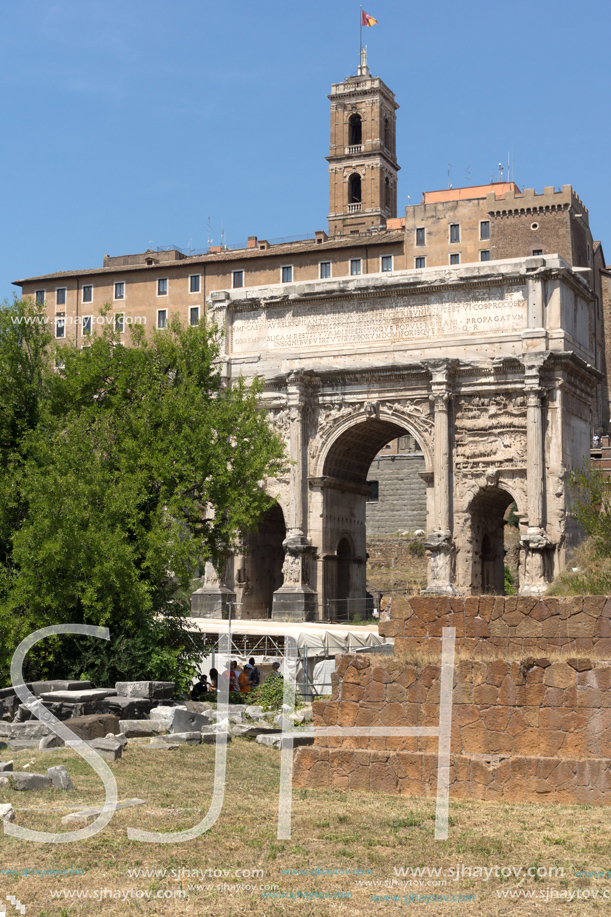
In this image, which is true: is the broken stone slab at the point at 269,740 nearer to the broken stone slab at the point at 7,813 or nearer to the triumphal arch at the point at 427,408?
the broken stone slab at the point at 7,813

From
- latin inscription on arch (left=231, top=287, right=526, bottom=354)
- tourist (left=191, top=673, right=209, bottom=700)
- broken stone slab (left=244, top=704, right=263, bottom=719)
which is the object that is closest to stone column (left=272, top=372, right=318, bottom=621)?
latin inscription on arch (left=231, top=287, right=526, bottom=354)

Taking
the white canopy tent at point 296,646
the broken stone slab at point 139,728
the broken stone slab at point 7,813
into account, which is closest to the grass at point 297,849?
the broken stone slab at point 7,813

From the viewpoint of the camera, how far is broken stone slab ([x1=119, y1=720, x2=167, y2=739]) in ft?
49.3

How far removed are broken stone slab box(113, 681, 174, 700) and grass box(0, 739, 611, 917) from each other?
204 inches

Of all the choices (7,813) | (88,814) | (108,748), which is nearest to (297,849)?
(88,814)

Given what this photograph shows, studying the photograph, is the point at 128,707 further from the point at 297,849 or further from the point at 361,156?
the point at 361,156

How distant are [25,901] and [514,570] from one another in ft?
151

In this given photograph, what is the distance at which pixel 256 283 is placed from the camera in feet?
199

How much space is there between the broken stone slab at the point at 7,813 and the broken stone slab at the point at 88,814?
1.44 feet

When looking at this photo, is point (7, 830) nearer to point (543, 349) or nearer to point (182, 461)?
point (182, 461)

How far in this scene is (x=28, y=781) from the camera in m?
10.7

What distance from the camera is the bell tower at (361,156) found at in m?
73.6

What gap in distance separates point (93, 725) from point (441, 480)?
17546 millimetres

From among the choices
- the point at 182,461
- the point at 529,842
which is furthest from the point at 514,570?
the point at 529,842
